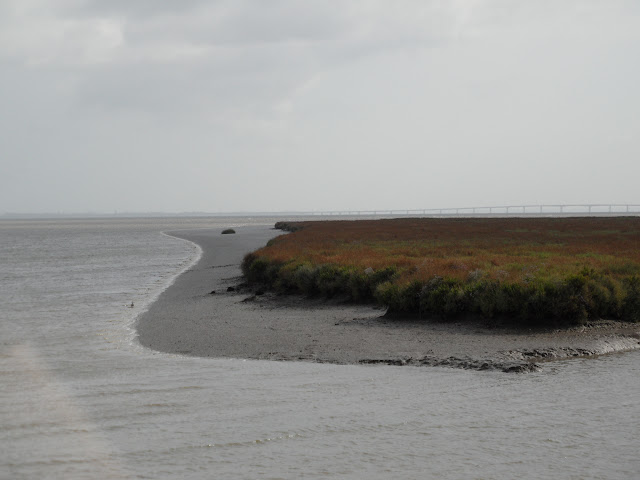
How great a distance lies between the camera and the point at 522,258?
27.2 m

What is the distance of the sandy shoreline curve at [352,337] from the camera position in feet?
48.3

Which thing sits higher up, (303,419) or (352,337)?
(303,419)

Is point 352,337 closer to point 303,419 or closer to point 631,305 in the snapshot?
point 303,419

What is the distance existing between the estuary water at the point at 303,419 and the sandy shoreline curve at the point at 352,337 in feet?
2.31

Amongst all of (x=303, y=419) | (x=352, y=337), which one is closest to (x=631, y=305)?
(x=352, y=337)

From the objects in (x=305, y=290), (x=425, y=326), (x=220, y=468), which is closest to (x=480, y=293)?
(x=425, y=326)

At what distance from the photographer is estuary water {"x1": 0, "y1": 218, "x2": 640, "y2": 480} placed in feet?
27.4

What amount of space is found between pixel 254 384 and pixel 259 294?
13567 mm

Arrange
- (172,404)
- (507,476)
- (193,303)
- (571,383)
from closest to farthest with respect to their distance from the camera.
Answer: (507,476) < (172,404) < (571,383) < (193,303)

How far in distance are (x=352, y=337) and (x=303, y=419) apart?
23.0 ft

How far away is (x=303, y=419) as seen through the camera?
10242 millimetres

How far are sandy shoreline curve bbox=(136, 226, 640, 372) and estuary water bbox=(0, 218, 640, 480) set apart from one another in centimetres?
70

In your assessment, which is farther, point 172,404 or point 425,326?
point 425,326

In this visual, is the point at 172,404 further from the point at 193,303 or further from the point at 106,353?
the point at 193,303
